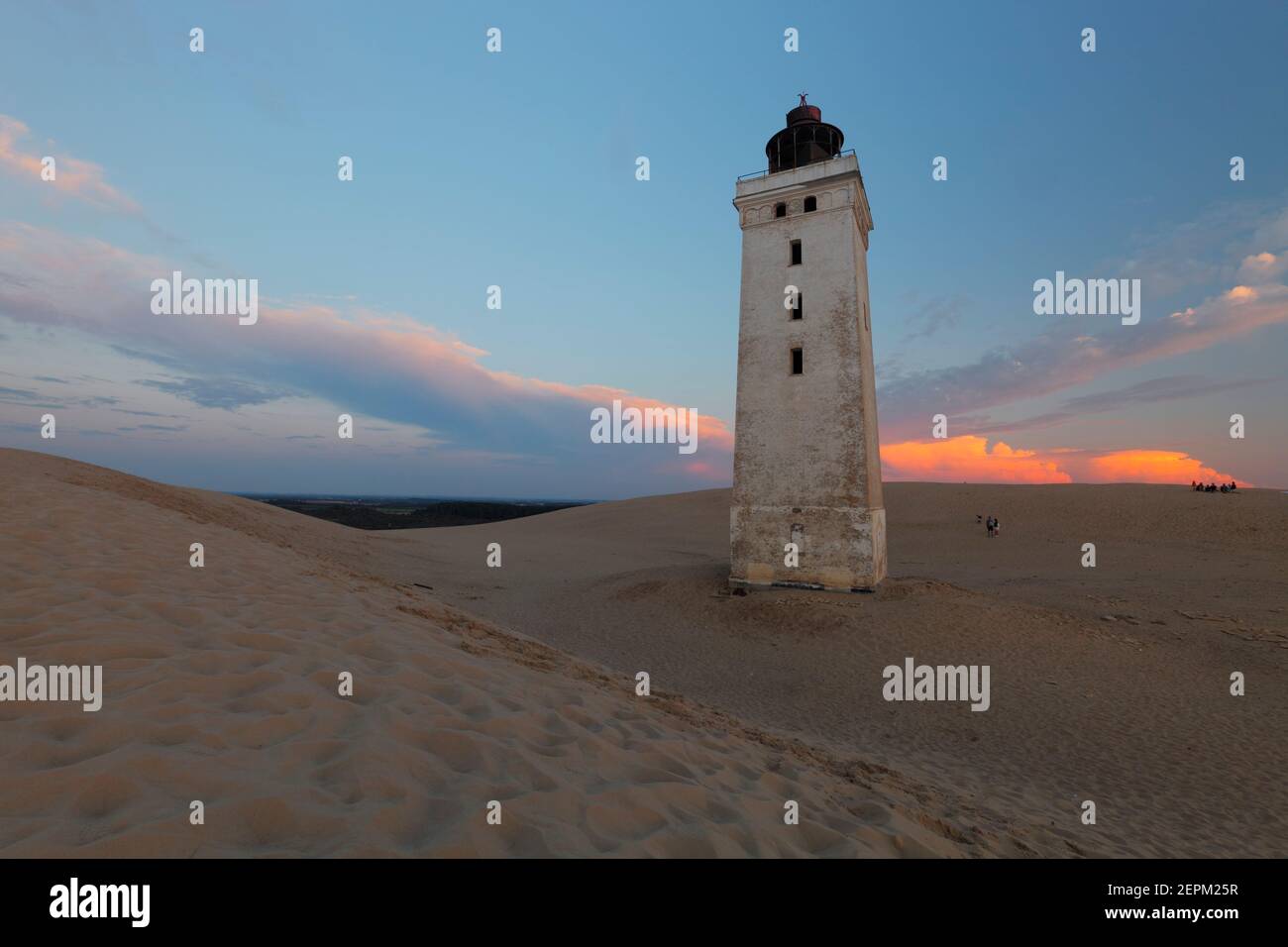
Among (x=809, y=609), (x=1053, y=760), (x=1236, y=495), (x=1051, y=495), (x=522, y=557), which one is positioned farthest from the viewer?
(x=1051, y=495)

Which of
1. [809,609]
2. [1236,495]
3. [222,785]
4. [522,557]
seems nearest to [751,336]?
[809,609]

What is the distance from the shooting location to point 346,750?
11.4ft

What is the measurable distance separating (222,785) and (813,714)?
10.1 meters

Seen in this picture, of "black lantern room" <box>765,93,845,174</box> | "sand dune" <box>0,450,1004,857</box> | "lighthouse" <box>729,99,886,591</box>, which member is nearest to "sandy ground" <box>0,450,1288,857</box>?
"sand dune" <box>0,450,1004,857</box>

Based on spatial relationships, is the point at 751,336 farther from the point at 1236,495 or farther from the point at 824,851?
the point at 1236,495

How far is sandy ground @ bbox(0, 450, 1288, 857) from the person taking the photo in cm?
291

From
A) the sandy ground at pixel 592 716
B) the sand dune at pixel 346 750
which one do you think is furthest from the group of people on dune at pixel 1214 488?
the sand dune at pixel 346 750

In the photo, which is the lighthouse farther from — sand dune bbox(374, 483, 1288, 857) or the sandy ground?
the sandy ground

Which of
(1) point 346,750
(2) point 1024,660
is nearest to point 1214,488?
(2) point 1024,660

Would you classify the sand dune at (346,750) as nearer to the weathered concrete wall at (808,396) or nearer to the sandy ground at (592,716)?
the sandy ground at (592,716)

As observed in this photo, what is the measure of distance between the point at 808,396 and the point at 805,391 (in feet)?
0.64

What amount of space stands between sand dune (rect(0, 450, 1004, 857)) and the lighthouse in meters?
11.4

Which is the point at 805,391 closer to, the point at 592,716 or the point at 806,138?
the point at 806,138

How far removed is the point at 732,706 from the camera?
10.6 m
